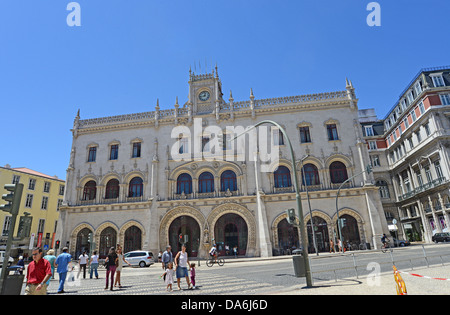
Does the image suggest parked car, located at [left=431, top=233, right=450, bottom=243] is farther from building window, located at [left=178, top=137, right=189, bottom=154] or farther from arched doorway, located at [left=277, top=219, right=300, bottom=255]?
building window, located at [left=178, top=137, right=189, bottom=154]

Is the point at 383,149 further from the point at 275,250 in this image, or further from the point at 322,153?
the point at 275,250

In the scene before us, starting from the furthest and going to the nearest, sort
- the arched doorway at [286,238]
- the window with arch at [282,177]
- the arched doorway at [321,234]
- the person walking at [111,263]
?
the window with arch at [282,177]
the arched doorway at [321,234]
the arched doorway at [286,238]
the person walking at [111,263]

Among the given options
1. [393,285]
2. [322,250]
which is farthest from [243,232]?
[393,285]

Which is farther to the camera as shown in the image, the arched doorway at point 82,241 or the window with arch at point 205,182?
the arched doorway at point 82,241

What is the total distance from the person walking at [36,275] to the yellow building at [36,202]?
36.9 m

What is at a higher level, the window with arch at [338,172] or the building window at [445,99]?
the building window at [445,99]

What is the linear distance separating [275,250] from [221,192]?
7.90 m

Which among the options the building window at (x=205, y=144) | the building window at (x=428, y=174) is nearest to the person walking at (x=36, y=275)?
the building window at (x=205, y=144)

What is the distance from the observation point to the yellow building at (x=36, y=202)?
3788cm

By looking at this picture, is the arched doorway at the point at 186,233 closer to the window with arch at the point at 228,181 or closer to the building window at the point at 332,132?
the window with arch at the point at 228,181

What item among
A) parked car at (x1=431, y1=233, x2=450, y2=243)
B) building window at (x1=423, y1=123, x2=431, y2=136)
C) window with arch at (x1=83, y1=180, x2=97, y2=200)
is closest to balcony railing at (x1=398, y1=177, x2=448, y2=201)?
parked car at (x1=431, y1=233, x2=450, y2=243)

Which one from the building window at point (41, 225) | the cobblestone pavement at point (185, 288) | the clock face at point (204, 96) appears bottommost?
the cobblestone pavement at point (185, 288)
